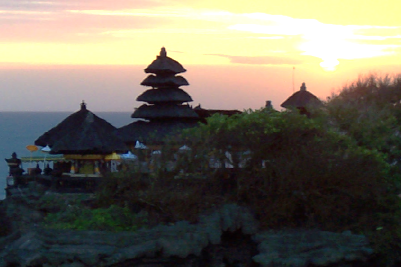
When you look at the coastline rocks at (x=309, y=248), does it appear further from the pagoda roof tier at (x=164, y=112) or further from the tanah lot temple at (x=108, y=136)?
the pagoda roof tier at (x=164, y=112)

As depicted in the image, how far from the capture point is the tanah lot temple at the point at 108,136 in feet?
74.0

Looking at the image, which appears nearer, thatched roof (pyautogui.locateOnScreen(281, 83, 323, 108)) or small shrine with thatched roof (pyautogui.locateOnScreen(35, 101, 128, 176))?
small shrine with thatched roof (pyautogui.locateOnScreen(35, 101, 128, 176))

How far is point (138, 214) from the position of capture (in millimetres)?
18938

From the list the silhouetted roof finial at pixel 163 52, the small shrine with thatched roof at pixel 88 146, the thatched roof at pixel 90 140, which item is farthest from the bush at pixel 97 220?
the silhouetted roof finial at pixel 163 52

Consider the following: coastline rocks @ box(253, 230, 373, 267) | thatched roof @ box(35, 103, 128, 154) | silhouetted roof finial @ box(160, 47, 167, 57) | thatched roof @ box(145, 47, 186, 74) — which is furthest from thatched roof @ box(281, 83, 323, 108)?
coastline rocks @ box(253, 230, 373, 267)

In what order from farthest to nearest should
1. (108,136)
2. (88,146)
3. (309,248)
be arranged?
1. (108,136)
2. (88,146)
3. (309,248)

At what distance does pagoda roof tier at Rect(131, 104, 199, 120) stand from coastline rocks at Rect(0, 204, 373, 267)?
11.6m

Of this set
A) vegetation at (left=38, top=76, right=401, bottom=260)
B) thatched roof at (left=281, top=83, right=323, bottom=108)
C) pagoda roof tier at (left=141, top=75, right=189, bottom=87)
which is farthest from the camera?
thatched roof at (left=281, top=83, right=323, bottom=108)

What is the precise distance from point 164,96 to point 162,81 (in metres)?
0.75

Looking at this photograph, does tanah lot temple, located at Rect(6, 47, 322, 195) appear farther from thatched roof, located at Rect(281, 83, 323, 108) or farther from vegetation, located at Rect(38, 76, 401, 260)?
vegetation, located at Rect(38, 76, 401, 260)

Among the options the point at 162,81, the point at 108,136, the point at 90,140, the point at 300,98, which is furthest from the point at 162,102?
the point at 300,98

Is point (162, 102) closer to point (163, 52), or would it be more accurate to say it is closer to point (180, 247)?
point (163, 52)

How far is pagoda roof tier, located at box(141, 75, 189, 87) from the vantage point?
1170 inches

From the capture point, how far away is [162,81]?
29703 millimetres
